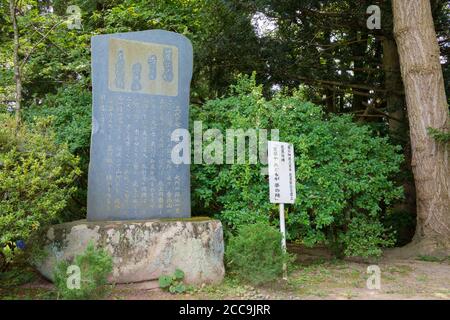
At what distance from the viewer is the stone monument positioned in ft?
15.6

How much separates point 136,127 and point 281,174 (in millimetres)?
1958

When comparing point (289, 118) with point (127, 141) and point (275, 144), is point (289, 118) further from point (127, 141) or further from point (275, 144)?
point (127, 141)

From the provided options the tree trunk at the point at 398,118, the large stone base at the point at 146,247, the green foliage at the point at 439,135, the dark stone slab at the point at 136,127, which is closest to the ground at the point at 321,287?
the large stone base at the point at 146,247

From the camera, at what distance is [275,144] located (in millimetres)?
5301

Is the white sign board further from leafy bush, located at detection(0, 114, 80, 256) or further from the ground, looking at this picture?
leafy bush, located at detection(0, 114, 80, 256)

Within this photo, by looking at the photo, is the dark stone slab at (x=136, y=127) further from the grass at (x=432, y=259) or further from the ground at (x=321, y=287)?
the grass at (x=432, y=259)

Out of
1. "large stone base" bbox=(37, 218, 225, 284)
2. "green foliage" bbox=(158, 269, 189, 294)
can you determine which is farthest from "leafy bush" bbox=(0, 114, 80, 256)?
"green foliage" bbox=(158, 269, 189, 294)

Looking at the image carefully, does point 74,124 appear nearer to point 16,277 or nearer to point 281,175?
point 16,277

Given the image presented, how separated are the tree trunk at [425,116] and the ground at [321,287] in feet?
2.56

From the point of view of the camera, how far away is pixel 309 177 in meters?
5.89

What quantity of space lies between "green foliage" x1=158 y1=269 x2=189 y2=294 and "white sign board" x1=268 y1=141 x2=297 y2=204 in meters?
1.41

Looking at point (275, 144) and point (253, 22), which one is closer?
point (275, 144)

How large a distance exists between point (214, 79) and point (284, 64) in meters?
1.62

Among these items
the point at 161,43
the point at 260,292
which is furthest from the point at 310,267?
the point at 161,43
